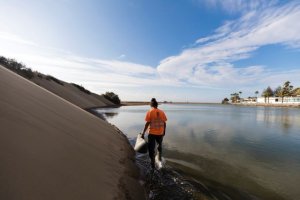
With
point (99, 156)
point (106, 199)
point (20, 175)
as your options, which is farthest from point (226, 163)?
point (20, 175)

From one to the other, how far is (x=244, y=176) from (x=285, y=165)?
253 centimetres

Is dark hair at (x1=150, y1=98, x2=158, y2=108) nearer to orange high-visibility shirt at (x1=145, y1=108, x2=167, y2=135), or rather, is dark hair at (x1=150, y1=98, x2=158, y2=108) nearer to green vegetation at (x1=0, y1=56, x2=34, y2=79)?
orange high-visibility shirt at (x1=145, y1=108, x2=167, y2=135)

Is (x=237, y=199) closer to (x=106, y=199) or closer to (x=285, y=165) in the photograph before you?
(x=106, y=199)

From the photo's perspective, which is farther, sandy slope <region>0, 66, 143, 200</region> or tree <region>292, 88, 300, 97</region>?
tree <region>292, 88, 300, 97</region>

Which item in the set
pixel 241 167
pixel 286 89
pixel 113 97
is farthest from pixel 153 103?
pixel 286 89

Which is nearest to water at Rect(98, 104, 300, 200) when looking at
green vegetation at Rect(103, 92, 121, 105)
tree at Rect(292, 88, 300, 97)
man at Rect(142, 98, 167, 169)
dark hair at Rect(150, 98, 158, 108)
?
man at Rect(142, 98, 167, 169)

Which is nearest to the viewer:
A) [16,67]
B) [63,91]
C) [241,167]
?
[241,167]

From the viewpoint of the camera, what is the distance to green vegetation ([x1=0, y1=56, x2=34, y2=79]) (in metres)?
26.6

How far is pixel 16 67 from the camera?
1141 inches

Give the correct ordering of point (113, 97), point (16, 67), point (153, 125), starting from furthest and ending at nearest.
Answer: point (113, 97) → point (16, 67) → point (153, 125)

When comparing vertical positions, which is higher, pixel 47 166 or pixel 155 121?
pixel 155 121

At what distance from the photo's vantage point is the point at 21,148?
345cm

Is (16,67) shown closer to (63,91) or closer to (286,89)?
(63,91)

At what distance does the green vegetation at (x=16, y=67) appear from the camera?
2661cm
